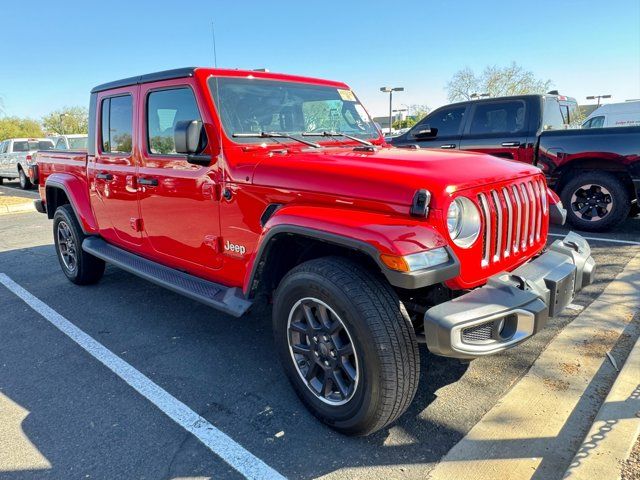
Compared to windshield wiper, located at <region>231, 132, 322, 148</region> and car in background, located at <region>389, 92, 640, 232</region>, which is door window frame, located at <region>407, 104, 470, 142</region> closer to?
car in background, located at <region>389, 92, 640, 232</region>

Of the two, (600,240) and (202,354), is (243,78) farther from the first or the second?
(600,240)

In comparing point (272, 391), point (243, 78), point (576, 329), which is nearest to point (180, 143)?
point (243, 78)

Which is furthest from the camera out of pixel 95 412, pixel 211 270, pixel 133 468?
pixel 211 270

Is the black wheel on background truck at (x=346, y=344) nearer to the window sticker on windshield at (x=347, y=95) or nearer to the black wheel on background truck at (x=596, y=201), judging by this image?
the window sticker on windshield at (x=347, y=95)

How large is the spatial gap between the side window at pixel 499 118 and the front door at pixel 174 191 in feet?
17.2

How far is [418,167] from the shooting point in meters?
2.49

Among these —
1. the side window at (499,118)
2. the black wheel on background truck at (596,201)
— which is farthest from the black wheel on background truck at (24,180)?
the black wheel on background truck at (596,201)

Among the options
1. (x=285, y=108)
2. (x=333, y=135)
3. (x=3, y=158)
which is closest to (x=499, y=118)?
(x=333, y=135)

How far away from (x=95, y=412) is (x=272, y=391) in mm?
1061

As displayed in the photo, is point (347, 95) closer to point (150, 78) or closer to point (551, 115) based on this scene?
point (150, 78)

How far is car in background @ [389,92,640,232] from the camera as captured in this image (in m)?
6.04

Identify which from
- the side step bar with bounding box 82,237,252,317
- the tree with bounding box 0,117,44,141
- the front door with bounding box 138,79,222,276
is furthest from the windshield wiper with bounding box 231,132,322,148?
the tree with bounding box 0,117,44,141

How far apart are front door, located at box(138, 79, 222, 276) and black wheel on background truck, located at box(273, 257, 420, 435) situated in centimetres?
93

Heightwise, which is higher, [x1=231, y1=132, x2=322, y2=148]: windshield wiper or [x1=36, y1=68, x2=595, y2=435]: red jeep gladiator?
[x1=231, y1=132, x2=322, y2=148]: windshield wiper
